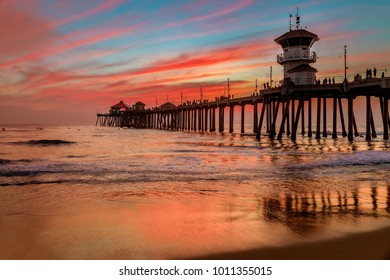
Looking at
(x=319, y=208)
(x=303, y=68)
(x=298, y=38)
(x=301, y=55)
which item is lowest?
(x=319, y=208)

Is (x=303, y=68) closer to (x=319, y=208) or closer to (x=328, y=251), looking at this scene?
(x=319, y=208)

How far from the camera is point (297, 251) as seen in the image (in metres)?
5.32

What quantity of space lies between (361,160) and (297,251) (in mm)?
15448

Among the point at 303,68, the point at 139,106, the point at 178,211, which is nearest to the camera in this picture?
the point at 178,211

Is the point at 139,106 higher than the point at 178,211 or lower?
higher

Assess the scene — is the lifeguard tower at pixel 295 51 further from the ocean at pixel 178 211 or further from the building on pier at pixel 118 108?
the building on pier at pixel 118 108

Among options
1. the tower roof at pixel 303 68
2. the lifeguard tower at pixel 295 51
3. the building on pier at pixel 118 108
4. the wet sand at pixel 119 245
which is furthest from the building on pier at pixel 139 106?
the wet sand at pixel 119 245

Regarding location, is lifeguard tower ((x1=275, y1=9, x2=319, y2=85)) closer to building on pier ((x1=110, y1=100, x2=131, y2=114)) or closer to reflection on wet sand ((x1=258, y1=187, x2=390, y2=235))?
reflection on wet sand ((x1=258, y1=187, x2=390, y2=235))

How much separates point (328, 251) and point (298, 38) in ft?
119

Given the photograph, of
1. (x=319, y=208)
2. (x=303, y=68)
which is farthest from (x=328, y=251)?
(x=303, y=68)

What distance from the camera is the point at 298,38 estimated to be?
38.5 m
